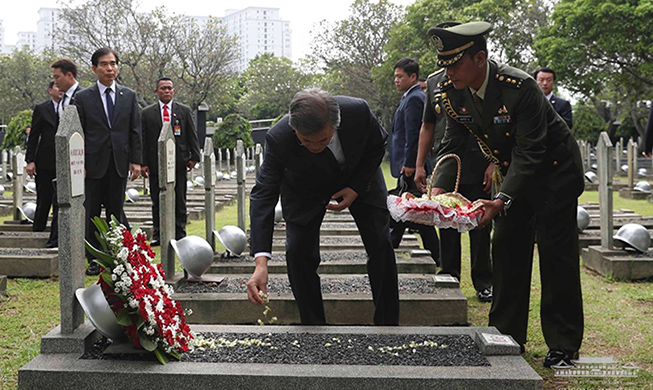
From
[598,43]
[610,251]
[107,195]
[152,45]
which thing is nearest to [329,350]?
[107,195]

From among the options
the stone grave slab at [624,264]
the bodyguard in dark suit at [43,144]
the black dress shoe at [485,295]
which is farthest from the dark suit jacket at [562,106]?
the bodyguard in dark suit at [43,144]

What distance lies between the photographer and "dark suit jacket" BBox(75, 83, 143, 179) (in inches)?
273

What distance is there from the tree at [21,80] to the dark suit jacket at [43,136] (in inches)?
1709

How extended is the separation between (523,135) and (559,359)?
1417 millimetres

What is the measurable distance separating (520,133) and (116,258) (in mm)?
2397

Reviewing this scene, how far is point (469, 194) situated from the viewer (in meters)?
5.97

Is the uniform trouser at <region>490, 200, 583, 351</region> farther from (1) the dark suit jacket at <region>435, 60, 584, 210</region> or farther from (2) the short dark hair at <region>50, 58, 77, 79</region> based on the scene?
(2) the short dark hair at <region>50, 58, 77, 79</region>

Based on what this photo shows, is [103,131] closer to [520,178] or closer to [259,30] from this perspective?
Answer: [520,178]

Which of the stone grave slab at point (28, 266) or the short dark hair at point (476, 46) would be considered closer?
the short dark hair at point (476, 46)

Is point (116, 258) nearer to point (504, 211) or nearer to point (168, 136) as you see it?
point (504, 211)

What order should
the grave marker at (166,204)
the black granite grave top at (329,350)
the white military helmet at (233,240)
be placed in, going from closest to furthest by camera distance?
the black granite grave top at (329,350) → the grave marker at (166,204) → the white military helmet at (233,240)

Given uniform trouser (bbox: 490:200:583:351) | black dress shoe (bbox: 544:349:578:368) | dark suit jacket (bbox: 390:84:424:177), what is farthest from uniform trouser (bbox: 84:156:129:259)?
black dress shoe (bbox: 544:349:578:368)

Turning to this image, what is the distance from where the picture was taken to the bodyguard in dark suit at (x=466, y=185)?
584 cm

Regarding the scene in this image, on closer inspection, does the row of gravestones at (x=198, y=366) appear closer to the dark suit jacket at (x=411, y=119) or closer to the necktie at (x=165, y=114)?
the dark suit jacket at (x=411, y=119)
